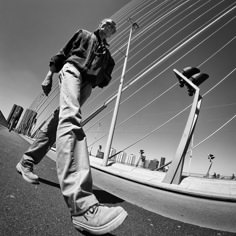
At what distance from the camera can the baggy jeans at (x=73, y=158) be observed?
774mm

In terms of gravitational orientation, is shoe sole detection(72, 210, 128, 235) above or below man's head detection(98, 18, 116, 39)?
below

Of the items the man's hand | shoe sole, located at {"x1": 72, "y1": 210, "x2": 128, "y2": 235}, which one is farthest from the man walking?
the man's hand

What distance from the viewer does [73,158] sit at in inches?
34.4

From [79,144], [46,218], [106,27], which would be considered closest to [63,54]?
[106,27]

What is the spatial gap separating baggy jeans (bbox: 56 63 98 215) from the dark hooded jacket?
0.89ft

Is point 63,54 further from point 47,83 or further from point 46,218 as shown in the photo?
point 46,218

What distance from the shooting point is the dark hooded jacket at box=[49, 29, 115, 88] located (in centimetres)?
136

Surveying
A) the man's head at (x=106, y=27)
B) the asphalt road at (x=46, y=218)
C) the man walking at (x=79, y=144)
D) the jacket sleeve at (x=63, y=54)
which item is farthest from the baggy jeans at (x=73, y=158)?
the man's head at (x=106, y=27)

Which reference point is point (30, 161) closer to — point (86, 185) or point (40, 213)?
point (40, 213)

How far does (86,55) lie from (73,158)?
100 cm

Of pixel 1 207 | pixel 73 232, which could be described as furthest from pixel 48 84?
pixel 73 232

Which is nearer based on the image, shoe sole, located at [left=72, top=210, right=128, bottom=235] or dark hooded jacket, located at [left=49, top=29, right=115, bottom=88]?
shoe sole, located at [left=72, top=210, right=128, bottom=235]

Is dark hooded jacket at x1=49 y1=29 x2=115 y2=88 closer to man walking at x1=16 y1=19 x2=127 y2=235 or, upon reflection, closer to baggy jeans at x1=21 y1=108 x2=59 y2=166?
man walking at x1=16 y1=19 x2=127 y2=235

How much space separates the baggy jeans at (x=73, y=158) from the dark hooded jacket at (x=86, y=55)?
0.89ft
